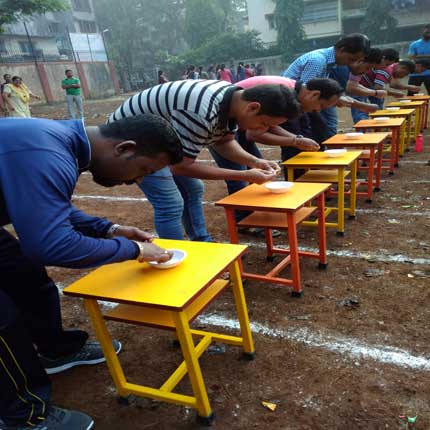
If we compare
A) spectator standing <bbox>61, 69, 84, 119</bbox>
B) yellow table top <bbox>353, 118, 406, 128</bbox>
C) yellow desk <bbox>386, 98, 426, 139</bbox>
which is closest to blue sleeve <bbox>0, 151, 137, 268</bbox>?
yellow table top <bbox>353, 118, 406, 128</bbox>

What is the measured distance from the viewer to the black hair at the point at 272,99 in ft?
7.30

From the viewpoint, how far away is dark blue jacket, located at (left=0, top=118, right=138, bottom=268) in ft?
4.15

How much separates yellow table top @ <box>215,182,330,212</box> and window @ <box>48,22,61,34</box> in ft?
108

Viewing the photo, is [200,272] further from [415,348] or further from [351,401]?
[415,348]

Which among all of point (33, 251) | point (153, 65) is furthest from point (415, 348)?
point (153, 65)

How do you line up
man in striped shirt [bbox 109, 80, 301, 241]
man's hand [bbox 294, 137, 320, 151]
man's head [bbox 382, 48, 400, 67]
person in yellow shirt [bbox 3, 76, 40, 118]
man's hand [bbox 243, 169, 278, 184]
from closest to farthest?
Answer: man in striped shirt [bbox 109, 80, 301, 241], man's hand [bbox 243, 169, 278, 184], man's hand [bbox 294, 137, 320, 151], man's head [bbox 382, 48, 400, 67], person in yellow shirt [bbox 3, 76, 40, 118]

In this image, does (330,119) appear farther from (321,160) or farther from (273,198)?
(273,198)

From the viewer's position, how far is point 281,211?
7.82 ft

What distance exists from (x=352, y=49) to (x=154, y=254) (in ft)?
11.1

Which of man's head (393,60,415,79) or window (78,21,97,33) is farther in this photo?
window (78,21,97,33)

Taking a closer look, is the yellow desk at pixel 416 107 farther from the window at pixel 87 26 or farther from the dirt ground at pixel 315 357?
the window at pixel 87 26

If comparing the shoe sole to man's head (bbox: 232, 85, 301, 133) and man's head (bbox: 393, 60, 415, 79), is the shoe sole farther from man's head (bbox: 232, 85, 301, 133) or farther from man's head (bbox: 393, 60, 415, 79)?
man's head (bbox: 393, 60, 415, 79)

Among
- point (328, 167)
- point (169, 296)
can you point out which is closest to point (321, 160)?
point (328, 167)

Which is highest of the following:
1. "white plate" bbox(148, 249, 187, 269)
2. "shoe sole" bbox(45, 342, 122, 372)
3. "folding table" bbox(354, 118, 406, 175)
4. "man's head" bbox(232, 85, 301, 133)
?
"man's head" bbox(232, 85, 301, 133)
